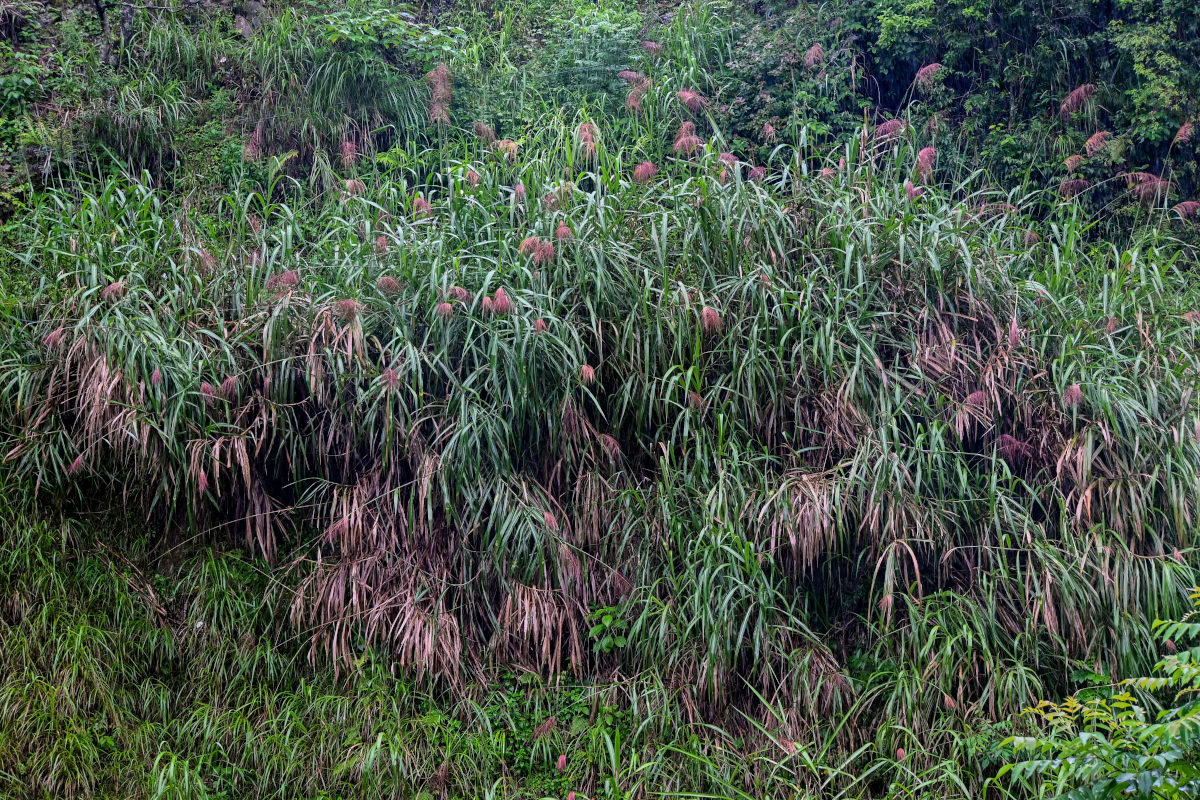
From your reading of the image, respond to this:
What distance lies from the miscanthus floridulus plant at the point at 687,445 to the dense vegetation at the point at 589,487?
0.03m

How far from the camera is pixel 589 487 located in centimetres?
517

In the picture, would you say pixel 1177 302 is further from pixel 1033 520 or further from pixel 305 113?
pixel 305 113

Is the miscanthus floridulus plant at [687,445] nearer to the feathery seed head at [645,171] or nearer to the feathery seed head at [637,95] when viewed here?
the feathery seed head at [645,171]

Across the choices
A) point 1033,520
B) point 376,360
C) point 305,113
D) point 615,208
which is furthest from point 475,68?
point 1033,520

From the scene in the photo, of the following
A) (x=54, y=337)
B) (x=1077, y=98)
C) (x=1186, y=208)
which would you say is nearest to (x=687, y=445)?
(x=54, y=337)

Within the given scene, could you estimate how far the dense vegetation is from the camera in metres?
4.57

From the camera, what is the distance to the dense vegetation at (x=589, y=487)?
4574mm

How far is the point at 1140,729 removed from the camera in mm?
2953

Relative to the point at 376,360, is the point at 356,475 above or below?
below

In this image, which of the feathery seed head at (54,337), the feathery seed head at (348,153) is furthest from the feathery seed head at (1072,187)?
the feathery seed head at (54,337)

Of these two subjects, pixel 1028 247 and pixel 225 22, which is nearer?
pixel 1028 247

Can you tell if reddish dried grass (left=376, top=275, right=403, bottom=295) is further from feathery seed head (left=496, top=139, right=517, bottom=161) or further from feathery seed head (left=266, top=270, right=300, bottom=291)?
feathery seed head (left=496, top=139, right=517, bottom=161)

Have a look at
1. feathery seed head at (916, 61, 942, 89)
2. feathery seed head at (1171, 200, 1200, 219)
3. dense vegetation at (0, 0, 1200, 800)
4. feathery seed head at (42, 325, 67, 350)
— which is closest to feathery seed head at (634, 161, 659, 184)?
dense vegetation at (0, 0, 1200, 800)

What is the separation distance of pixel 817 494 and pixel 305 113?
536cm
